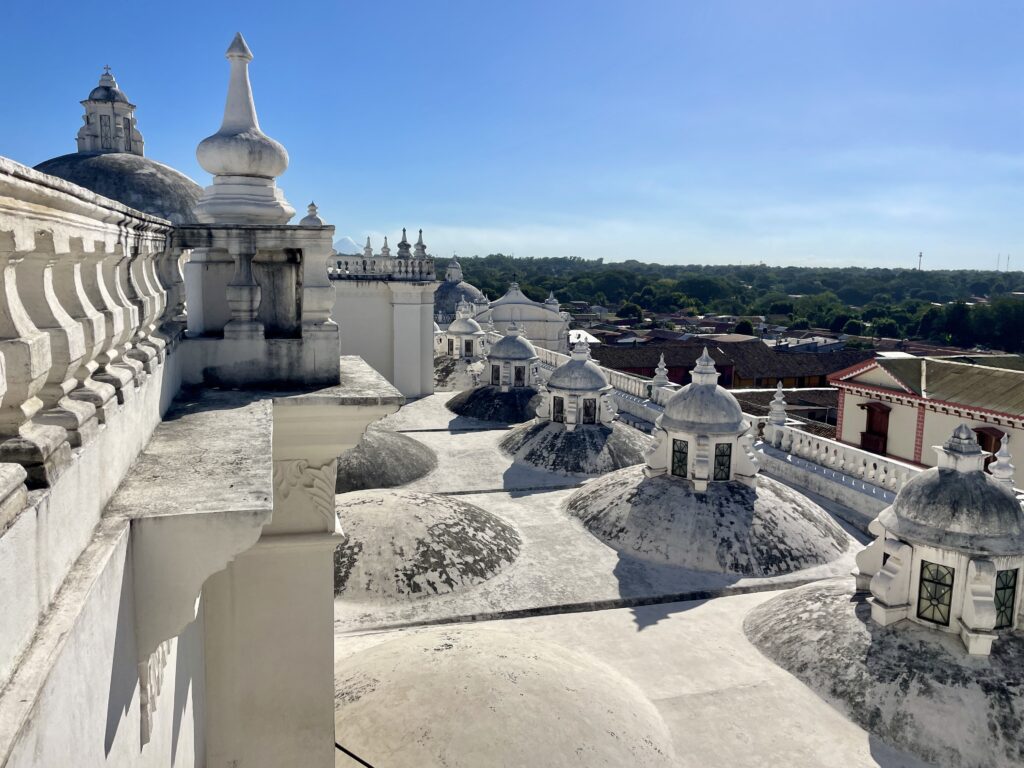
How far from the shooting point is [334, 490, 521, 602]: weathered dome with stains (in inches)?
544

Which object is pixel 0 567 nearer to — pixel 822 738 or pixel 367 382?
pixel 367 382

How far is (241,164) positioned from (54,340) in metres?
4.91

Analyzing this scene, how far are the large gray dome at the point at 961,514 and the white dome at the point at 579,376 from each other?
44.6 feet

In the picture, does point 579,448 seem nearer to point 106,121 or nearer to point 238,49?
point 238,49

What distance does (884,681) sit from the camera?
10.4 m

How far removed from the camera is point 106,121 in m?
28.5

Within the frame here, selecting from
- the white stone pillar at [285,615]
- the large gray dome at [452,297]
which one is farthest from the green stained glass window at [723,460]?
the large gray dome at [452,297]

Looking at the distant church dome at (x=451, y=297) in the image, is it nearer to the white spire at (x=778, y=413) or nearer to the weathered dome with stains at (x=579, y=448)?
the weathered dome with stains at (x=579, y=448)

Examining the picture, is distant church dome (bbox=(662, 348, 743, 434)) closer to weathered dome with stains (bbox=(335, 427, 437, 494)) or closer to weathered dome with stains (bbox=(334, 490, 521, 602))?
weathered dome with stains (bbox=(334, 490, 521, 602))

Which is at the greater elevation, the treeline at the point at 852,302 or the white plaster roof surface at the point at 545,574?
the treeline at the point at 852,302

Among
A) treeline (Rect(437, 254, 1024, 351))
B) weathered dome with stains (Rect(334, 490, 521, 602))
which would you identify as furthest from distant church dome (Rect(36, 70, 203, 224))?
treeline (Rect(437, 254, 1024, 351))

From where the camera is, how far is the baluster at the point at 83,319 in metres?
3.42

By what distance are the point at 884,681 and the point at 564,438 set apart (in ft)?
47.1

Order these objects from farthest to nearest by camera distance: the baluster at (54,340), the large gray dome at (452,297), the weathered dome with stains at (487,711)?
the large gray dome at (452,297) → the weathered dome with stains at (487,711) → the baluster at (54,340)
